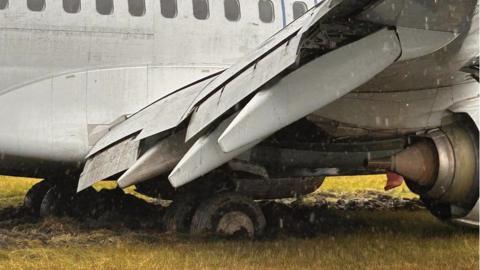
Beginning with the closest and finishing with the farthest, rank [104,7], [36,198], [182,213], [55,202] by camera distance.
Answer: [182,213]
[104,7]
[55,202]
[36,198]

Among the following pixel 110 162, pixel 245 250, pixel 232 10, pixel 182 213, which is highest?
pixel 232 10

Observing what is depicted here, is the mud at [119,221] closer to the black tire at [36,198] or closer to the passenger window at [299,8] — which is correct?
the black tire at [36,198]

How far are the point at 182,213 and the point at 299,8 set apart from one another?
3.06 meters

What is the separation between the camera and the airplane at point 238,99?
5.36 m

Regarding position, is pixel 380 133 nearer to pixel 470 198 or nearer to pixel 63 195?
pixel 470 198

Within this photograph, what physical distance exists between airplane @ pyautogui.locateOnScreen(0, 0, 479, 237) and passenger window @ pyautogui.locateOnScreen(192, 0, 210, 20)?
16mm

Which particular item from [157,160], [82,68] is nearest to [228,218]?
[157,160]

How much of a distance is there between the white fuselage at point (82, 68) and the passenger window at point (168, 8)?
5cm

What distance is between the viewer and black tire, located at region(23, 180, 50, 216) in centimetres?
992

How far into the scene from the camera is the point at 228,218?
722cm

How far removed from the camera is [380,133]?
6902mm

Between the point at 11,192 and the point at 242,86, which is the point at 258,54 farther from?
the point at 11,192

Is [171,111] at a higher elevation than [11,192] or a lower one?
higher

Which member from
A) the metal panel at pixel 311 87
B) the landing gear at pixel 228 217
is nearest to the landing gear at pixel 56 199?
the landing gear at pixel 228 217
